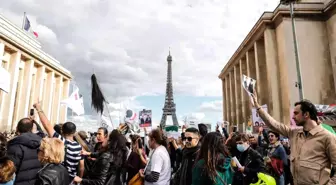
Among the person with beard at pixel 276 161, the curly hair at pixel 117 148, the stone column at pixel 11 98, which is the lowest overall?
the person with beard at pixel 276 161

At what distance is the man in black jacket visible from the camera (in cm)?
390

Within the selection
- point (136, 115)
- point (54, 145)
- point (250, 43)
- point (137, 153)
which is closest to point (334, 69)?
point (250, 43)

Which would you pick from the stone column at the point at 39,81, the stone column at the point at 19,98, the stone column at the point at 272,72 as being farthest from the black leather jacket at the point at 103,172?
the stone column at the point at 39,81

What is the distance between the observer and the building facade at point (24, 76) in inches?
1284

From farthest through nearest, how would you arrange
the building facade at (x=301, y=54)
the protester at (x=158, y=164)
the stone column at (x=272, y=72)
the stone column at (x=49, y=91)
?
1. the stone column at (x=49, y=91)
2. the stone column at (x=272, y=72)
3. the building facade at (x=301, y=54)
4. the protester at (x=158, y=164)

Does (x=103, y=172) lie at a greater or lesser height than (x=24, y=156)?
lesser

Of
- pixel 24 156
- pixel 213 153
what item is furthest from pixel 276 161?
pixel 24 156

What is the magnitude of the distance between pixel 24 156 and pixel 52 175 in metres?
1.59

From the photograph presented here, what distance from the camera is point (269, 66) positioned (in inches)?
1031

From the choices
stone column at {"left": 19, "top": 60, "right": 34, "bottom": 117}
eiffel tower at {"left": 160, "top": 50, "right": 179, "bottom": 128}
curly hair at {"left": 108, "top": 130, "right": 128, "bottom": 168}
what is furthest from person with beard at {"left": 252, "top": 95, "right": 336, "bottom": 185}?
eiffel tower at {"left": 160, "top": 50, "right": 179, "bottom": 128}

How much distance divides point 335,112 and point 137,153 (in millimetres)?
13813

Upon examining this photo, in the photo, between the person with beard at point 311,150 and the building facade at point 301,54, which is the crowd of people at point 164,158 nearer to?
the person with beard at point 311,150

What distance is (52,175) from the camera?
9.07 feet

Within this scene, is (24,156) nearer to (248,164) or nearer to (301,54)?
(248,164)
